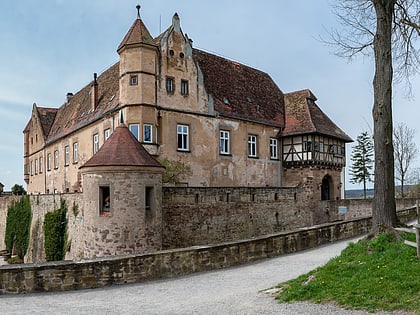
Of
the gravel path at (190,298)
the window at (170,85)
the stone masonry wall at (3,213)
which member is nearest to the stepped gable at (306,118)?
the window at (170,85)

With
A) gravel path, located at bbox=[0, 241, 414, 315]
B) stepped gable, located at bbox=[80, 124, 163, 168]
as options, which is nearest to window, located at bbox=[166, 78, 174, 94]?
stepped gable, located at bbox=[80, 124, 163, 168]

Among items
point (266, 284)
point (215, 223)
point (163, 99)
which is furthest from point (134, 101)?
point (266, 284)

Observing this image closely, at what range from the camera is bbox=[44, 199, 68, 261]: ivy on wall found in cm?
2358

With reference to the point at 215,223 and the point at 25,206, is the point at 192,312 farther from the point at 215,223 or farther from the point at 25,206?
the point at 25,206

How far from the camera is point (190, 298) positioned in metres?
8.51

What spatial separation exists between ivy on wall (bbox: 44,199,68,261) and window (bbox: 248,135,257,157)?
40.4ft

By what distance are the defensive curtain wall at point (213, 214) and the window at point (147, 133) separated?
3563 mm

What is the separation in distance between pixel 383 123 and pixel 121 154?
406 inches

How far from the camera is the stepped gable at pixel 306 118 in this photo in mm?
29641

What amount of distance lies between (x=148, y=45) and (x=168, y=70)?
2069 millimetres

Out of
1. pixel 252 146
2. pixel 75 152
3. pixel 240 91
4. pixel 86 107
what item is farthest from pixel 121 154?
pixel 86 107

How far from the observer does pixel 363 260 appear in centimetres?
888

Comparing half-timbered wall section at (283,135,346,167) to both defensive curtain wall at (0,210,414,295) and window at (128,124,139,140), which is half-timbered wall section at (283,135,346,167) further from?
defensive curtain wall at (0,210,414,295)

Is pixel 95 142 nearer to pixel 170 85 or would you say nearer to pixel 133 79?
pixel 133 79
